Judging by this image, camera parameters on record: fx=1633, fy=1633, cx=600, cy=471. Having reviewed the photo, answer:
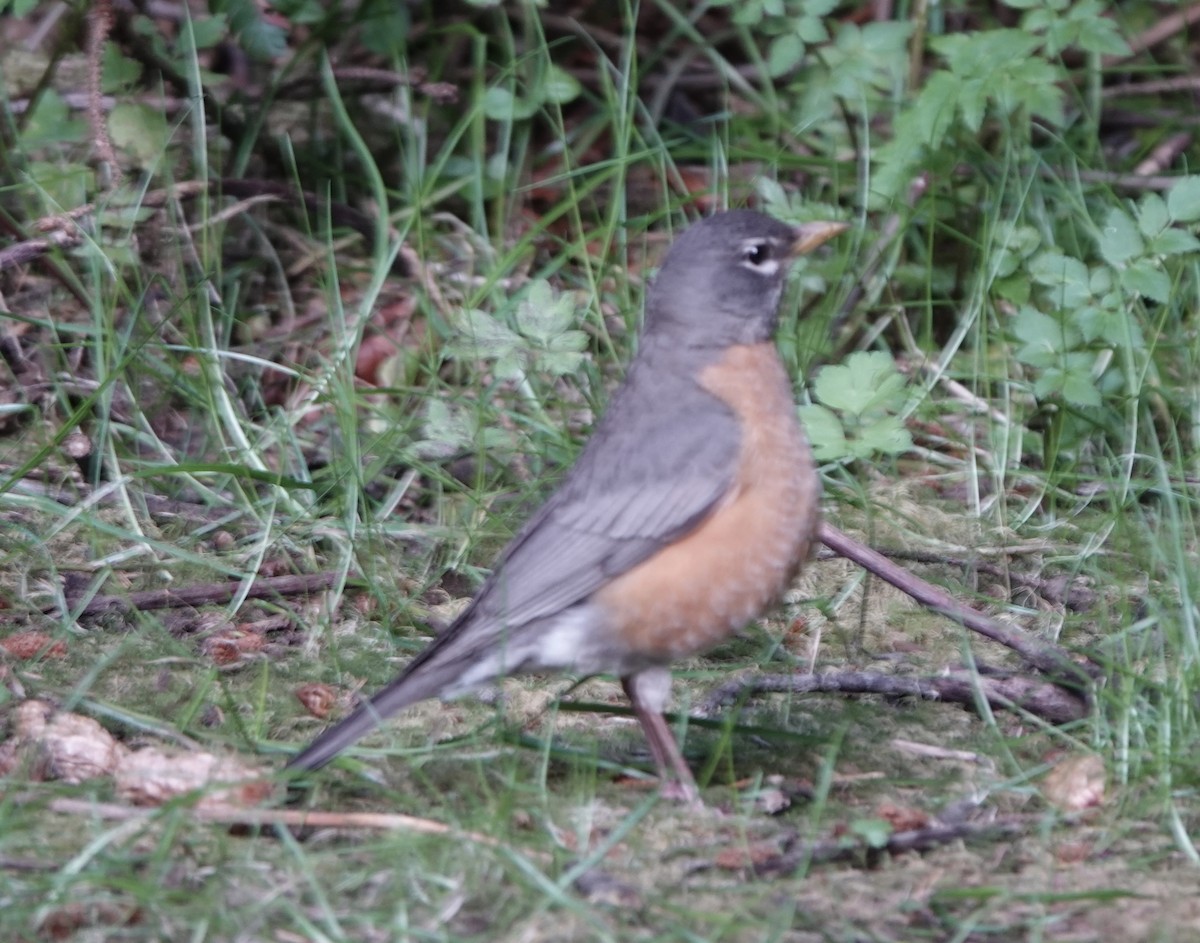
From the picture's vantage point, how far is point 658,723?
11.2ft

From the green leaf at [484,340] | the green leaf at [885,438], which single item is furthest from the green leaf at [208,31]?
the green leaf at [885,438]

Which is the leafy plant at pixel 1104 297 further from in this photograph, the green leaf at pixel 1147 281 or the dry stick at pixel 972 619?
the dry stick at pixel 972 619

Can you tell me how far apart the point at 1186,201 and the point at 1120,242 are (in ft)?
0.66

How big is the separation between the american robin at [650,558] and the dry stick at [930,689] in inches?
12.6

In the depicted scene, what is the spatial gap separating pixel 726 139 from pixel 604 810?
292 cm

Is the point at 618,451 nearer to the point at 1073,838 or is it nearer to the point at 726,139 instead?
the point at 1073,838

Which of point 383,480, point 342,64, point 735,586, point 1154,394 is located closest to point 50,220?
point 383,480

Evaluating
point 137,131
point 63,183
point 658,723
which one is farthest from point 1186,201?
point 63,183

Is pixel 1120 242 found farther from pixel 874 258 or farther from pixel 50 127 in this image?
pixel 50 127

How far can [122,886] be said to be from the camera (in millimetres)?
2602

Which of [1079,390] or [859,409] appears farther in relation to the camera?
[1079,390]

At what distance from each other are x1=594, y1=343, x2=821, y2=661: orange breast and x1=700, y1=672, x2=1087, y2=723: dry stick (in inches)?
14.2

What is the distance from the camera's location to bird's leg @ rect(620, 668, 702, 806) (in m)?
3.24

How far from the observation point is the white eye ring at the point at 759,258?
12.6 feet
